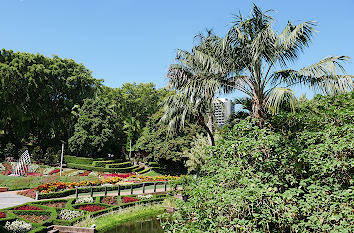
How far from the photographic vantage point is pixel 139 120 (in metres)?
45.7

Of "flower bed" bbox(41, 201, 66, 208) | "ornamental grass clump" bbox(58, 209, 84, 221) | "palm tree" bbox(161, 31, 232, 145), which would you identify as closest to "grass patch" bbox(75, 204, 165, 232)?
"ornamental grass clump" bbox(58, 209, 84, 221)

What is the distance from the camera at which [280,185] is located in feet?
17.9

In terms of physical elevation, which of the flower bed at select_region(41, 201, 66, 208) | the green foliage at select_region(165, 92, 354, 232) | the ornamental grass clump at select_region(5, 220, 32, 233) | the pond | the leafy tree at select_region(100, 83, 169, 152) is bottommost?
the pond

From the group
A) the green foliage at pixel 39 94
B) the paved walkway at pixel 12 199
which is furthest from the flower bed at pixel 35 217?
the green foliage at pixel 39 94

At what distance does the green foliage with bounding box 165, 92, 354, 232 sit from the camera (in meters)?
4.36

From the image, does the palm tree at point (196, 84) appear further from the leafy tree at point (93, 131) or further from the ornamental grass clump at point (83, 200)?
the leafy tree at point (93, 131)

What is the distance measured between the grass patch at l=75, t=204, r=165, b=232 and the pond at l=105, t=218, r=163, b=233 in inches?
12.3

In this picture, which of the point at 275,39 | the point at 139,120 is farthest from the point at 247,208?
the point at 139,120

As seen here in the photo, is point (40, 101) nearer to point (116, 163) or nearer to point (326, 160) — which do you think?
point (116, 163)

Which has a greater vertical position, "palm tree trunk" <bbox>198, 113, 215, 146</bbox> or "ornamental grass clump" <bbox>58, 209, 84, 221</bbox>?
"palm tree trunk" <bbox>198, 113, 215, 146</bbox>

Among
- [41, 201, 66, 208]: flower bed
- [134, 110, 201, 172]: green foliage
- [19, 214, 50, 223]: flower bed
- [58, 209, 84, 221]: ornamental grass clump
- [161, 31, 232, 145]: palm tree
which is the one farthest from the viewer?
[134, 110, 201, 172]: green foliage

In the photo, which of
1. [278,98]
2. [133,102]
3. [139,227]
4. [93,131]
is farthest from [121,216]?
[133,102]

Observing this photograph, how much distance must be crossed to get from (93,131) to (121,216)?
24.1 meters

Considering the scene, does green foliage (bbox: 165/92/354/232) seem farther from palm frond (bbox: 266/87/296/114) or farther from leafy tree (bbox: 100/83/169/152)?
leafy tree (bbox: 100/83/169/152)
